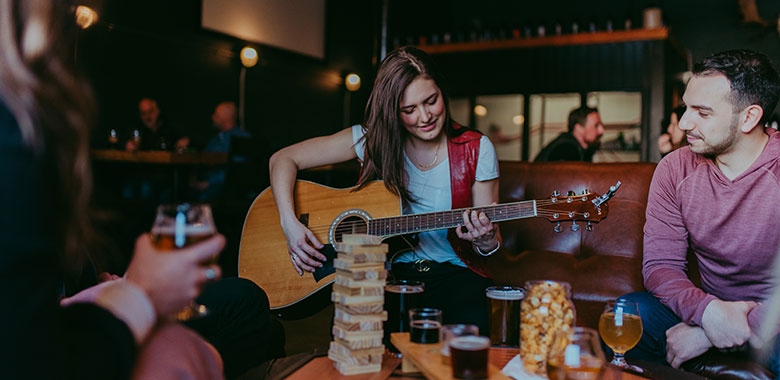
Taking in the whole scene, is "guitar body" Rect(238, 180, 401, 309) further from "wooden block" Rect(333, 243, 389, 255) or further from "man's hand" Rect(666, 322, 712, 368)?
"man's hand" Rect(666, 322, 712, 368)

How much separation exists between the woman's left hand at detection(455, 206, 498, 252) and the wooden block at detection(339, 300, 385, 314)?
683mm

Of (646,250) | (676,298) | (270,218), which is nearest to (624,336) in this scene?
(676,298)

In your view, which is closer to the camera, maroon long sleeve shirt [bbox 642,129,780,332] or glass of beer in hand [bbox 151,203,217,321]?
glass of beer in hand [bbox 151,203,217,321]

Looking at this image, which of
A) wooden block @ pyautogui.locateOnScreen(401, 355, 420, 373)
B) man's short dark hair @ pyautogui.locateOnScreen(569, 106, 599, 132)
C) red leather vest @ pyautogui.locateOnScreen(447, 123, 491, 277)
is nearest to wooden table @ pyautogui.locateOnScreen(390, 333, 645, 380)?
wooden block @ pyautogui.locateOnScreen(401, 355, 420, 373)

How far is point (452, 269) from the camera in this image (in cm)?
200

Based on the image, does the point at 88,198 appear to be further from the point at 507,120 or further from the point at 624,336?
the point at 507,120

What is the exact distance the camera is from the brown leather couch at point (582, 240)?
2307 millimetres

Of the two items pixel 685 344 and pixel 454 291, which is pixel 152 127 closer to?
pixel 454 291

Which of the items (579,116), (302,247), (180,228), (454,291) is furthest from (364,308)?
(579,116)

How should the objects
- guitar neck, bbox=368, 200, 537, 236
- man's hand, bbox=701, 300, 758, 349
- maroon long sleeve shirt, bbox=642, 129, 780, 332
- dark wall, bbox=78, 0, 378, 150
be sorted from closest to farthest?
man's hand, bbox=701, 300, 758, 349, maroon long sleeve shirt, bbox=642, 129, 780, 332, guitar neck, bbox=368, 200, 537, 236, dark wall, bbox=78, 0, 378, 150

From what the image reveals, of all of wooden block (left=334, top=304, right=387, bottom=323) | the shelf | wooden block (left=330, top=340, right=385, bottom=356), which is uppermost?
the shelf

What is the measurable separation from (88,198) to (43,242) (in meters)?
0.10

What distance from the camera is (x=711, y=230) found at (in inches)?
71.1

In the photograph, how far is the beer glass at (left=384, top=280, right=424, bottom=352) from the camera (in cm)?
136
